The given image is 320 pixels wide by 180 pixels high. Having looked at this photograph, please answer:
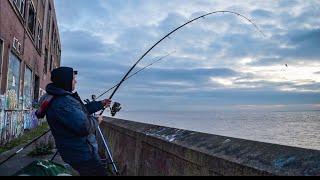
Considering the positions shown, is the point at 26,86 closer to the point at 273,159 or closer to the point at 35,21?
the point at 35,21

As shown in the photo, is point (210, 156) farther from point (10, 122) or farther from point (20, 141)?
point (20, 141)

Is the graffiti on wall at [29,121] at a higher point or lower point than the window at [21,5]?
lower

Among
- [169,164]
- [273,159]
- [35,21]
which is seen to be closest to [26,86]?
[35,21]

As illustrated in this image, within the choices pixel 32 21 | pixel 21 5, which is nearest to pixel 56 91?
pixel 21 5

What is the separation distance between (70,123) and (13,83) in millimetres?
15095

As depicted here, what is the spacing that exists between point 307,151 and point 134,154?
401cm

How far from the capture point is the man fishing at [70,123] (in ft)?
13.1

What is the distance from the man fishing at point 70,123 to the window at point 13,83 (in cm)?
1310

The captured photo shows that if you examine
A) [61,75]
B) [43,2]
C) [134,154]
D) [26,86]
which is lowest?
[134,154]

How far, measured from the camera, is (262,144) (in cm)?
375

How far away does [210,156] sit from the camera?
386 cm

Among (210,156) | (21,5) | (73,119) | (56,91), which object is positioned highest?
(21,5)

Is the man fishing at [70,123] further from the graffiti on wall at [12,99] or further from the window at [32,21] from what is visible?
the window at [32,21]

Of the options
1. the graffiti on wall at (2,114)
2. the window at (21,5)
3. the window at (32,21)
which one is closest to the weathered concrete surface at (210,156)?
the graffiti on wall at (2,114)
